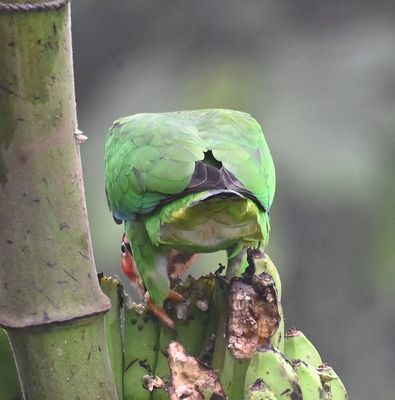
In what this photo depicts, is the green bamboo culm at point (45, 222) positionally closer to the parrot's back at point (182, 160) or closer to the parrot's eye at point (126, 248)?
the parrot's back at point (182, 160)

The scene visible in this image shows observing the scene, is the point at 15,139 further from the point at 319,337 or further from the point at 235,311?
the point at 319,337

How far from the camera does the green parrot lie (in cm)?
226

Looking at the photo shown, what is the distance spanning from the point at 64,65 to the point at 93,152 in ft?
11.9

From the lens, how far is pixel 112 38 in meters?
6.01

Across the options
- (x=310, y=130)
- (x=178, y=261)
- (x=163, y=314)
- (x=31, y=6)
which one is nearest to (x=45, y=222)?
(x=31, y=6)

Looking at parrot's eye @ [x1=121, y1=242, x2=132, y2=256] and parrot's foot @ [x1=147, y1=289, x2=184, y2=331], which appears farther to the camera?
parrot's eye @ [x1=121, y1=242, x2=132, y2=256]

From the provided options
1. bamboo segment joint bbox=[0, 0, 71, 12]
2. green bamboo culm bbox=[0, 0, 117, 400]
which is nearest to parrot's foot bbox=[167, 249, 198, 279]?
green bamboo culm bbox=[0, 0, 117, 400]

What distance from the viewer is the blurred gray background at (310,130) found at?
5168 millimetres

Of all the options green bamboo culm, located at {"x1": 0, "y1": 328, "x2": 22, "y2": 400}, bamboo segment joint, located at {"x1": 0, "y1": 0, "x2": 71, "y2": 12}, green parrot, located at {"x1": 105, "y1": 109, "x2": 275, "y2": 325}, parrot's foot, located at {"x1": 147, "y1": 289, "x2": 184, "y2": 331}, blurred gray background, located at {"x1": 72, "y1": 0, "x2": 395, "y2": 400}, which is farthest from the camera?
blurred gray background, located at {"x1": 72, "y1": 0, "x2": 395, "y2": 400}

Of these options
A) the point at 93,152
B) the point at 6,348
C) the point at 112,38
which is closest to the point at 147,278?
the point at 6,348

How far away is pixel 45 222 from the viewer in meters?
1.52

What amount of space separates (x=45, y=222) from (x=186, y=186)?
793 mm

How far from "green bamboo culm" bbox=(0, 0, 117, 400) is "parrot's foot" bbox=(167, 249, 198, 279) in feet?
3.41

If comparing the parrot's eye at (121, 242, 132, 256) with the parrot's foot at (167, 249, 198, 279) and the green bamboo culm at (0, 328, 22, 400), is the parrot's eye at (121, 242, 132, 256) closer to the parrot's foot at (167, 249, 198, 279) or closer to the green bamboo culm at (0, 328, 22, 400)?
the parrot's foot at (167, 249, 198, 279)
